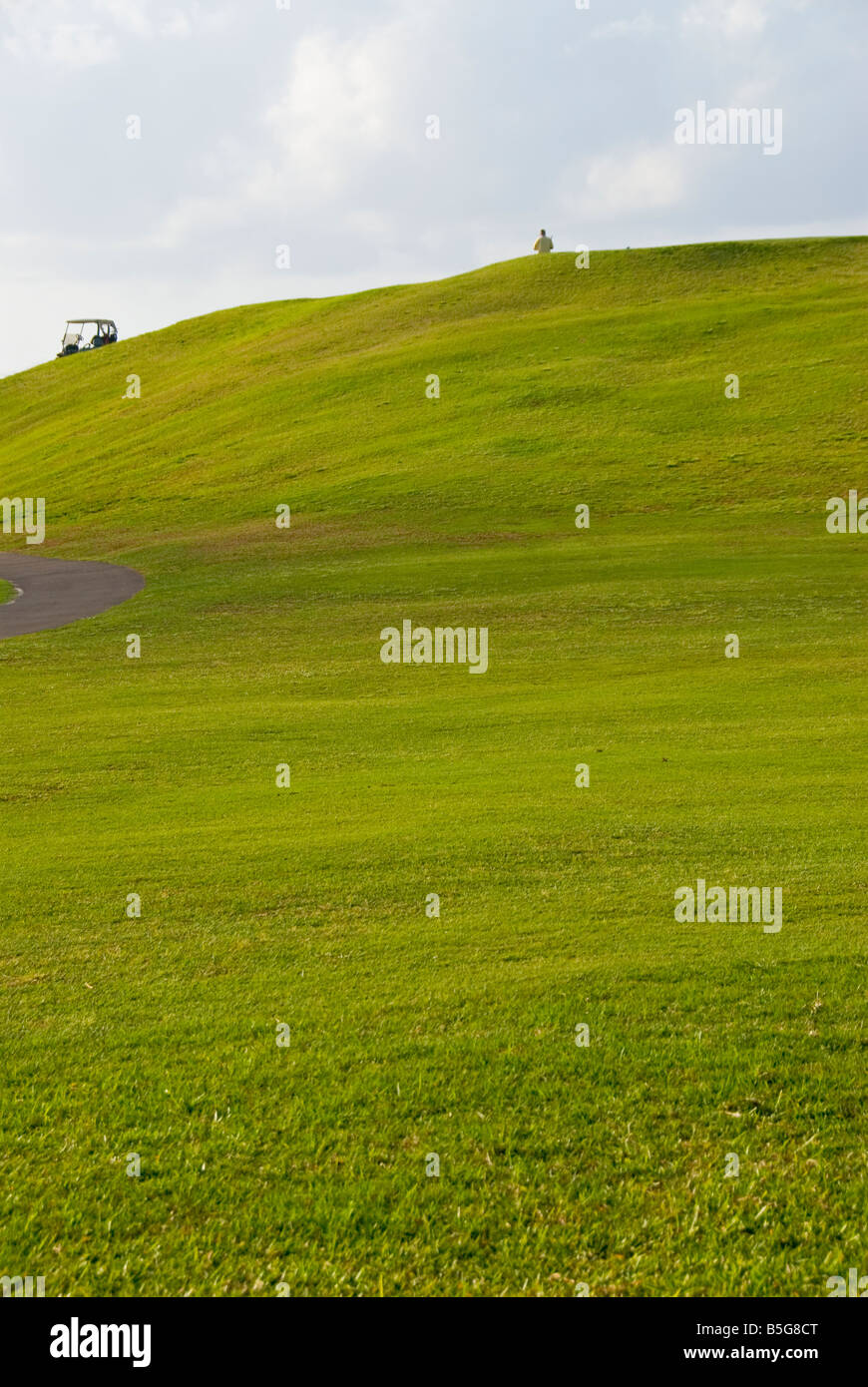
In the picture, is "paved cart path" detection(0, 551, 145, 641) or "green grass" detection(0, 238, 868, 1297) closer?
"green grass" detection(0, 238, 868, 1297)

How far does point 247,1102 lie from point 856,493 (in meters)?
54.3

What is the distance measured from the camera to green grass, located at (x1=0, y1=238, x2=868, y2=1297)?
6.71 m

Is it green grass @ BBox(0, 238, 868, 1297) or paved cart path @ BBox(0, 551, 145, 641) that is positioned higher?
paved cart path @ BBox(0, 551, 145, 641)

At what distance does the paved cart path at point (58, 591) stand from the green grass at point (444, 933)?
179 centimetres

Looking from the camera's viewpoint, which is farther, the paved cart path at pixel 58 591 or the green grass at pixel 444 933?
the paved cart path at pixel 58 591

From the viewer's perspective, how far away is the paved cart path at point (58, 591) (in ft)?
137

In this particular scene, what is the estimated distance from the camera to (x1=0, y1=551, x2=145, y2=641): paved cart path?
41.8 metres

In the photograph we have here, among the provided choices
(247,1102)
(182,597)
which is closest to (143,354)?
(182,597)

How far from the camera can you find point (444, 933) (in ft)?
38.3

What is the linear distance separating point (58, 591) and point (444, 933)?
4202 cm

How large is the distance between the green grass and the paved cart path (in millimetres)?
1789

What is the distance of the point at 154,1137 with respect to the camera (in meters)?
7.61

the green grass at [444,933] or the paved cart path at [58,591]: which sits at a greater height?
the paved cart path at [58,591]
